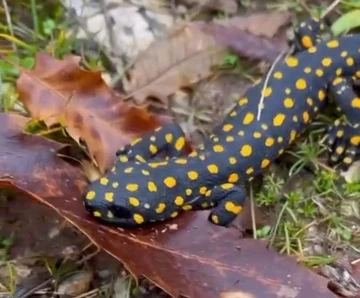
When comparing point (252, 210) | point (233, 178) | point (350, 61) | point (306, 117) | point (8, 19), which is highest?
point (350, 61)

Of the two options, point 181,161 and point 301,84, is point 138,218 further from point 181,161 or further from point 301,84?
point 301,84

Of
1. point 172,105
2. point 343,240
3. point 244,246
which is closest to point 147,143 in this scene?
point 172,105

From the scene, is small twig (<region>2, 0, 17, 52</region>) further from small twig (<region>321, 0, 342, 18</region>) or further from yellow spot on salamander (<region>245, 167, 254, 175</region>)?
small twig (<region>321, 0, 342, 18</region>)

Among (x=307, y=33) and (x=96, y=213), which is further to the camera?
(x=307, y=33)

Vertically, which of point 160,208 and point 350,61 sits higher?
point 350,61

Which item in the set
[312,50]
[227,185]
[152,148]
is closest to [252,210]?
[227,185]

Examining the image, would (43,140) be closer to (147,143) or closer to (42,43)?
(147,143)

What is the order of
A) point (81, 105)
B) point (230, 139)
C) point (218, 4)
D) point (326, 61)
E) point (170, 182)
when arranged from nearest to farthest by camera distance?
point (170, 182)
point (81, 105)
point (230, 139)
point (326, 61)
point (218, 4)
